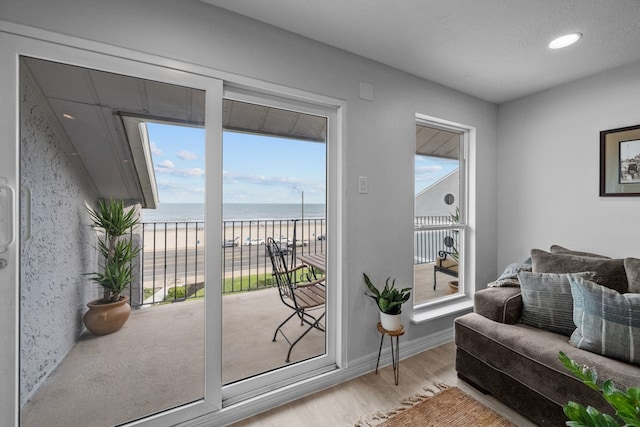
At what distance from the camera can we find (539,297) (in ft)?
6.28

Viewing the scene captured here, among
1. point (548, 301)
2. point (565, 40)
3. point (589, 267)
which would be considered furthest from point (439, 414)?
point (565, 40)

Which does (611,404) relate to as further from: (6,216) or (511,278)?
(6,216)

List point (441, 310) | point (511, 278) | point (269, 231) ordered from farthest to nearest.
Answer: point (441, 310), point (511, 278), point (269, 231)

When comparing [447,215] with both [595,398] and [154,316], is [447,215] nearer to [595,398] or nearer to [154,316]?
[595,398]

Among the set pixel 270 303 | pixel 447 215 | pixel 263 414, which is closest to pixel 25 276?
pixel 270 303

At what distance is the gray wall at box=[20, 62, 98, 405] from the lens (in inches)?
51.1

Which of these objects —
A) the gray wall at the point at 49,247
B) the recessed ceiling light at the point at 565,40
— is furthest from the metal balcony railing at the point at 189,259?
the recessed ceiling light at the point at 565,40

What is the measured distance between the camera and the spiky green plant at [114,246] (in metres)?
1.48

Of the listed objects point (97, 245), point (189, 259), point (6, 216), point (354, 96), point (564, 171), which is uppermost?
point (354, 96)

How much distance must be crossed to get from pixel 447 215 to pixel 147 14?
290 cm

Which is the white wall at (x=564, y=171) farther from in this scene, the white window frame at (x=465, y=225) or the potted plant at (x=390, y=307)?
the potted plant at (x=390, y=307)

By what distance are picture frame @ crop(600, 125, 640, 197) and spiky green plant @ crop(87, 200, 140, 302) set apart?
11.7ft

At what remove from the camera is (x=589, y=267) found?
1.99 meters

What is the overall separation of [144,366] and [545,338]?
95.5 inches
